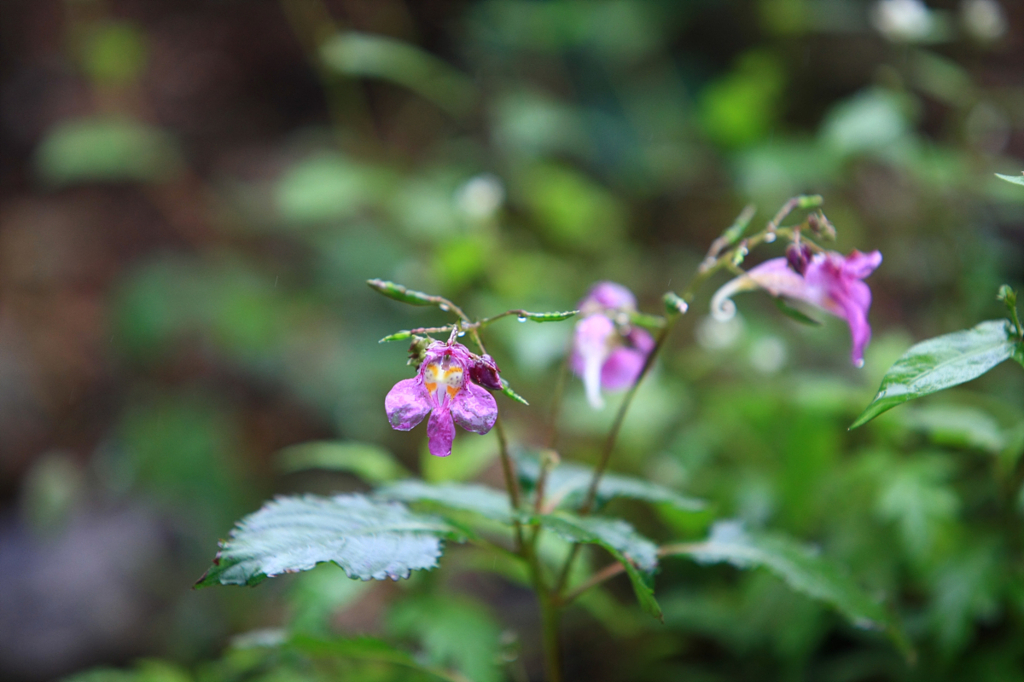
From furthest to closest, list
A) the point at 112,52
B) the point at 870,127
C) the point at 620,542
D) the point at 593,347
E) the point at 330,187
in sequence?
the point at 112,52, the point at 330,187, the point at 870,127, the point at 593,347, the point at 620,542

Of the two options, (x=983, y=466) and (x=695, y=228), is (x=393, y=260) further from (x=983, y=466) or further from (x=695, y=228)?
(x=983, y=466)

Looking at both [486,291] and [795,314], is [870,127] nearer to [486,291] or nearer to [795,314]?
[486,291]

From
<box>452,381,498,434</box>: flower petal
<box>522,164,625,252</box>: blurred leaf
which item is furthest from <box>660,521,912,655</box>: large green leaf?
<box>522,164,625,252</box>: blurred leaf

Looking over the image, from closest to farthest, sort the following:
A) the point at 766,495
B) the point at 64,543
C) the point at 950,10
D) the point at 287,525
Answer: the point at 287,525, the point at 766,495, the point at 64,543, the point at 950,10

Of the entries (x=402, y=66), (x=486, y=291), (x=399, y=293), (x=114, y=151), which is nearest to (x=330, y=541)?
(x=399, y=293)

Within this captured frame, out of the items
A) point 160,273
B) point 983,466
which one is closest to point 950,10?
point 983,466

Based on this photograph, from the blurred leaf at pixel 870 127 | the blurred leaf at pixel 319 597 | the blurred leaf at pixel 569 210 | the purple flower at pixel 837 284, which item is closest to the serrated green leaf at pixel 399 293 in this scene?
the purple flower at pixel 837 284
